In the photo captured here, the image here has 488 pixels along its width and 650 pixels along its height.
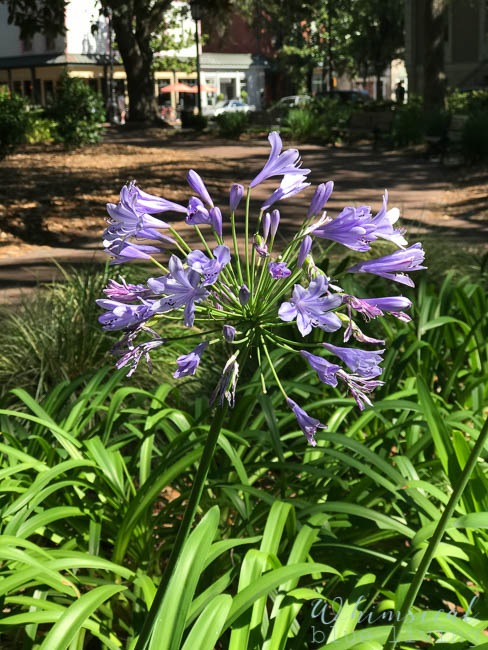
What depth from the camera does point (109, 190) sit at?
15.1m

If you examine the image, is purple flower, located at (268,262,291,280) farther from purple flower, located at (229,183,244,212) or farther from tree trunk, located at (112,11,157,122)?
tree trunk, located at (112,11,157,122)

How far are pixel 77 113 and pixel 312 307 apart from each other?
2486 cm

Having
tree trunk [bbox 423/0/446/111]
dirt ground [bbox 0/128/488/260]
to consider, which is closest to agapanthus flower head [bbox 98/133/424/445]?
dirt ground [bbox 0/128/488/260]

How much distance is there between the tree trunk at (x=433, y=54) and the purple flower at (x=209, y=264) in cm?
2601

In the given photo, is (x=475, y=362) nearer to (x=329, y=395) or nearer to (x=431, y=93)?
(x=329, y=395)

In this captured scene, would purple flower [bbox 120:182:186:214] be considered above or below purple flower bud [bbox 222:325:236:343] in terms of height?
above

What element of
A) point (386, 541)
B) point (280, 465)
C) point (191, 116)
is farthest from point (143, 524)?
point (191, 116)

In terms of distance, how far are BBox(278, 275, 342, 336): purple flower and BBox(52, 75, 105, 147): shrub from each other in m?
23.9

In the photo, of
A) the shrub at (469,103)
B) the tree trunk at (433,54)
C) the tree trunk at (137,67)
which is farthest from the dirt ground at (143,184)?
the tree trunk at (137,67)

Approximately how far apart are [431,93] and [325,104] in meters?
7.11

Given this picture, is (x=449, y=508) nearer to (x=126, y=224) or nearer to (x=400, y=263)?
(x=400, y=263)

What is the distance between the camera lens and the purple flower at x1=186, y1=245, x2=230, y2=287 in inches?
49.4

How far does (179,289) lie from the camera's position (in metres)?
1.28

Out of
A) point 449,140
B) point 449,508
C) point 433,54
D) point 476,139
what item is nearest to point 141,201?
point 449,508
